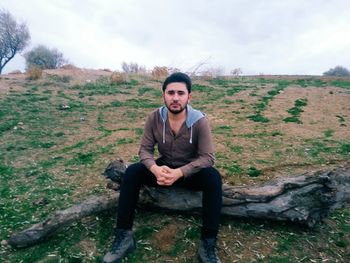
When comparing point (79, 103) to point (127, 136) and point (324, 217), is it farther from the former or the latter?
point (324, 217)

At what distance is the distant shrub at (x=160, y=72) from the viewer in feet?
55.8

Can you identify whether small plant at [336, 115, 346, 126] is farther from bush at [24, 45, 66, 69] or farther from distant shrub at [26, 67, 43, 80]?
bush at [24, 45, 66, 69]

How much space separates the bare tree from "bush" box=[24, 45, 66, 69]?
1.16 metres

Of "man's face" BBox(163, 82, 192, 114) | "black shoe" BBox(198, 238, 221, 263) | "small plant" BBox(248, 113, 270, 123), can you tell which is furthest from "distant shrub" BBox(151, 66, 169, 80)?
"black shoe" BBox(198, 238, 221, 263)

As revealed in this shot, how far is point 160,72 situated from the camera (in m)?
17.2

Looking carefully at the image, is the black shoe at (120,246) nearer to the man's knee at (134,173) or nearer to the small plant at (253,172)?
the man's knee at (134,173)

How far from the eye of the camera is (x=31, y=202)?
4871 millimetres

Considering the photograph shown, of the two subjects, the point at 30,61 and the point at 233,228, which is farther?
the point at 30,61

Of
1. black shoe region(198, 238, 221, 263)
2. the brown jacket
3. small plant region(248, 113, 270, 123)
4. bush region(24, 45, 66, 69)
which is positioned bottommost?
black shoe region(198, 238, 221, 263)

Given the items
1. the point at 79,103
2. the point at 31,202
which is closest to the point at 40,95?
the point at 79,103

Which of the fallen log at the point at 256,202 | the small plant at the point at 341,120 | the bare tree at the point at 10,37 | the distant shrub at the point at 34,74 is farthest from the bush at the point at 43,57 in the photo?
the fallen log at the point at 256,202

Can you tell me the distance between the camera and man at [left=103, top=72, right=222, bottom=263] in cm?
347

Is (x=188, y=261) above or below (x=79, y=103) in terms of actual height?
below

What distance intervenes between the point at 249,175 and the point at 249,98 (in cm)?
707
